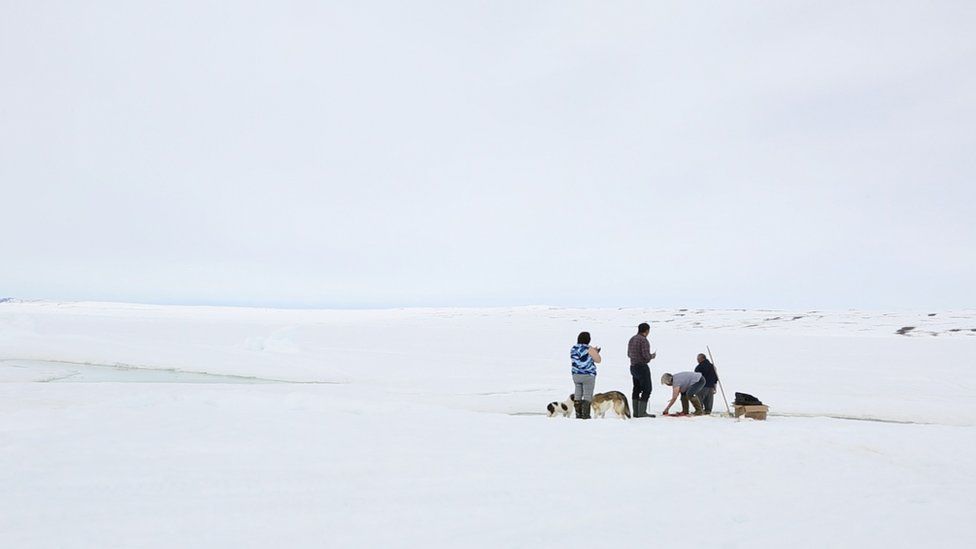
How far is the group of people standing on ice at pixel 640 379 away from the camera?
1012 cm

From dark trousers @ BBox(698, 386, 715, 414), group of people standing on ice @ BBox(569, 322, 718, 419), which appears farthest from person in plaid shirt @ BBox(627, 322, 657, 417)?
dark trousers @ BBox(698, 386, 715, 414)

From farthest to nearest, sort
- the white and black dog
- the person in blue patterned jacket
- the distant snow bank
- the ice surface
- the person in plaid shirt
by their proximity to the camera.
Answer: the distant snow bank < the person in plaid shirt < the white and black dog < the person in blue patterned jacket < the ice surface

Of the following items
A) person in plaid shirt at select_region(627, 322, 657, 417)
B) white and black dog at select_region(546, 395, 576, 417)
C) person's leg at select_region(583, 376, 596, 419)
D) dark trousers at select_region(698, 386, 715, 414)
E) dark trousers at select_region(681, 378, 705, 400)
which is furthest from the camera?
dark trousers at select_region(698, 386, 715, 414)

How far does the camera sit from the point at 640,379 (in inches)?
417

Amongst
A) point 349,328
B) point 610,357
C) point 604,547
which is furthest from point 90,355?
point 604,547

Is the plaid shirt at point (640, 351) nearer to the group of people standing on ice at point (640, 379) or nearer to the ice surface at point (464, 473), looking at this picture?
the group of people standing on ice at point (640, 379)

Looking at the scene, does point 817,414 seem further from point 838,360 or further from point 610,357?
point 610,357

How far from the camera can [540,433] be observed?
26.3ft

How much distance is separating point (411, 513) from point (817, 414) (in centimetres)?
1001

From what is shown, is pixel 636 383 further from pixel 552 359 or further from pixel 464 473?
pixel 552 359

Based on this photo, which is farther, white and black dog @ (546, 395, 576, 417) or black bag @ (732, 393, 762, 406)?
white and black dog @ (546, 395, 576, 417)

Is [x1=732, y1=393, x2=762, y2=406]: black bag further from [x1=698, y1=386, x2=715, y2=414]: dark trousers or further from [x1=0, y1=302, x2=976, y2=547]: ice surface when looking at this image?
[x1=698, y1=386, x2=715, y2=414]: dark trousers

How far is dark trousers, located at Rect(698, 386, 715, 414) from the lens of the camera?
11180 mm

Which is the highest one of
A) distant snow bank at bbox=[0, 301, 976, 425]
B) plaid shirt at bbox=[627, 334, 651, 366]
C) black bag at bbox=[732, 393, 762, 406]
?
plaid shirt at bbox=[627, 334, 651, 366]
